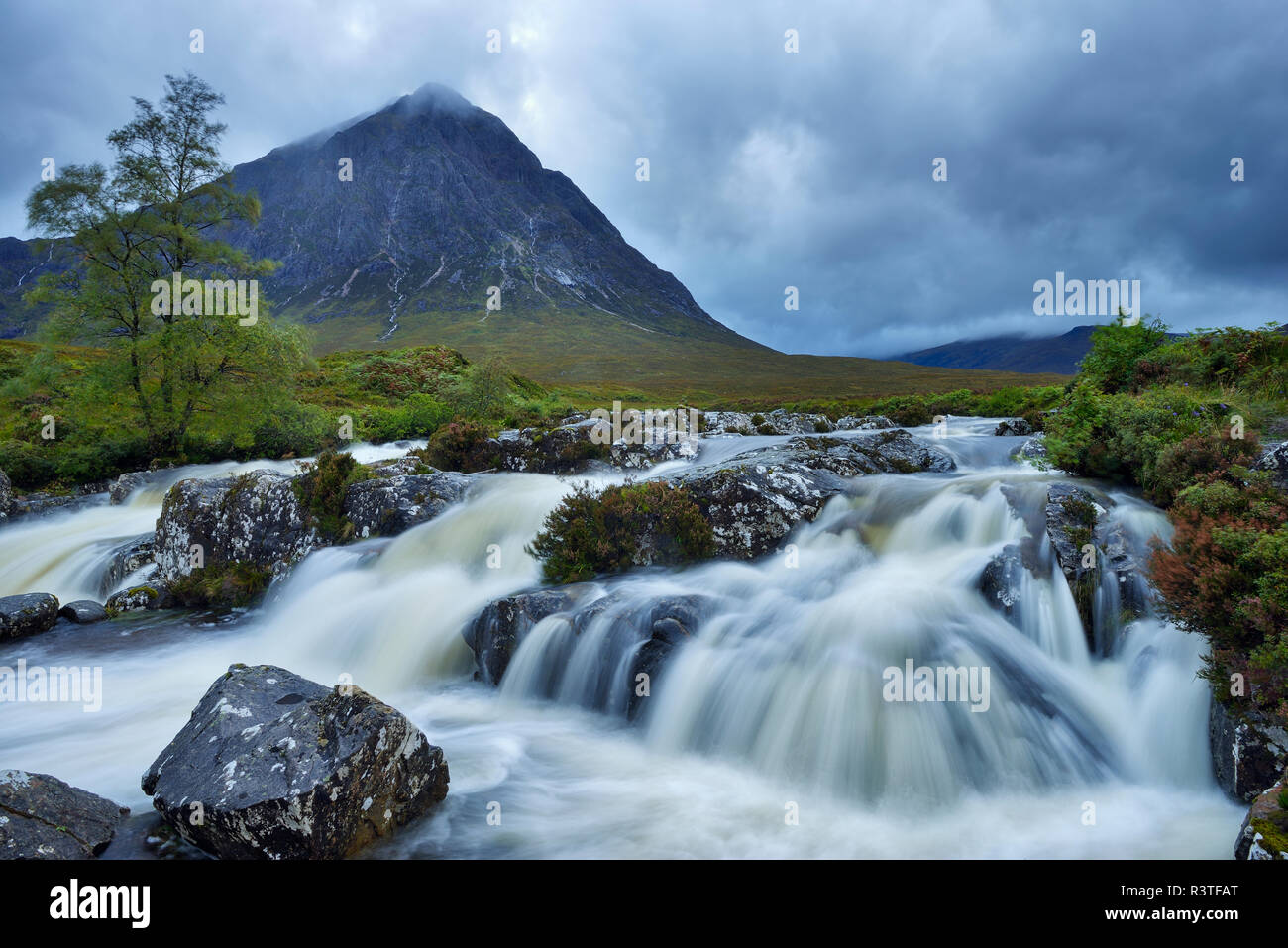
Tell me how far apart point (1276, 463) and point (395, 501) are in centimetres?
1506

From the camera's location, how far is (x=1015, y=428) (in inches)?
872

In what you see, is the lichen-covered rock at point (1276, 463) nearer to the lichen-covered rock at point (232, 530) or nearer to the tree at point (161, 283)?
the lichen-covered rock at point (232, 530)

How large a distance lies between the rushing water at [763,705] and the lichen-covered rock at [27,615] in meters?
0.30

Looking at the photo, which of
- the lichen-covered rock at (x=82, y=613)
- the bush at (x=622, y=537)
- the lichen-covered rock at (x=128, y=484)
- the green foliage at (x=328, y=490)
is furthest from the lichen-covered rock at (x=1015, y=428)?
the lichen-covered rock at (x=128, y=484)

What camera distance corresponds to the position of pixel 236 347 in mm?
21641

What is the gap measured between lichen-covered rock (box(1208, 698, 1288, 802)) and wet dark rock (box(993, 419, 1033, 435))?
1817 cm

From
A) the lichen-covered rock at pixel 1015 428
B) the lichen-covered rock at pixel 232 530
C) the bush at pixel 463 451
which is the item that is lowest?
the lichen-covered rock at pixel 232 530

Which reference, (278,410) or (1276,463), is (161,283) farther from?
(1276,463)

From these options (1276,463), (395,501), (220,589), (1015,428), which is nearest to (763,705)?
(1276,463)

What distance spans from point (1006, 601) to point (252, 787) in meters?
8.90

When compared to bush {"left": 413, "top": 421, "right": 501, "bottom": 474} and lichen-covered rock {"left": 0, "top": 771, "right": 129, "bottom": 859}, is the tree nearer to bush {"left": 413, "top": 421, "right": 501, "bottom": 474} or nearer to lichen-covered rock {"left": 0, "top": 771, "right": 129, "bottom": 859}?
bush {"left": 413, "top": 421, "right": 501, "bottom": 474}

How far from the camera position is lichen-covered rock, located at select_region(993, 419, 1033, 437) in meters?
21.7

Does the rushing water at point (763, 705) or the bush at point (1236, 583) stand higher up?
the bush at point (1236, 583)

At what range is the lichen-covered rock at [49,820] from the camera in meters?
4.13
